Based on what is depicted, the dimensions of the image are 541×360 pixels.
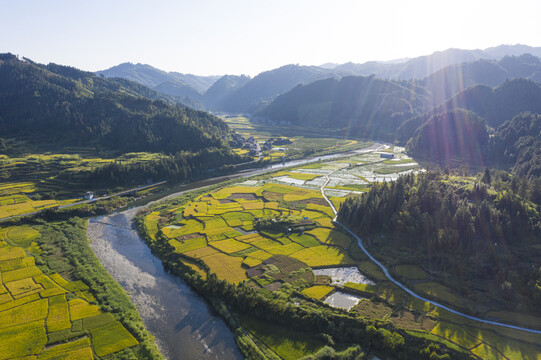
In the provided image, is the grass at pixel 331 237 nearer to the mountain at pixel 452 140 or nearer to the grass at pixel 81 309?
the grass at pixel 81 309

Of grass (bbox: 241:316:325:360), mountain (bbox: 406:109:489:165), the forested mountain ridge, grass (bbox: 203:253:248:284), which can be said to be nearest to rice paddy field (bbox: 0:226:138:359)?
grass (bbox: 241:316:325:360)

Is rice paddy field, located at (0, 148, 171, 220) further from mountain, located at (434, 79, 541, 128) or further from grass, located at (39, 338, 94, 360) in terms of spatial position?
mountain, located at (434, 79, 541, 128)

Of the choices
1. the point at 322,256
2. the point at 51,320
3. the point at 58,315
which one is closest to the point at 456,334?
the point at 322,256

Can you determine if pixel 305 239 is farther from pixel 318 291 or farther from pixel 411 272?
pixel 411 272

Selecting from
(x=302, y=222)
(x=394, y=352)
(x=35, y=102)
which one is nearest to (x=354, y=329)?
(x=394, y=352)

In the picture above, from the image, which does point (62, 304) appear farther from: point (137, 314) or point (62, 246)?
point (62, 246)

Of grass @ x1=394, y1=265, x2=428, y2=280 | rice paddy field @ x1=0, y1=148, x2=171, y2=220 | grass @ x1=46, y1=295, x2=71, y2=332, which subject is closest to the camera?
grass @ x1=46, y1=295, x2=71, y2=332

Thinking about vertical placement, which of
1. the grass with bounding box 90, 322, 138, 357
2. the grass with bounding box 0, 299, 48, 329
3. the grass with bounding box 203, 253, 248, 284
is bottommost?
the grass with bounding box 203, 253, 248, 284
